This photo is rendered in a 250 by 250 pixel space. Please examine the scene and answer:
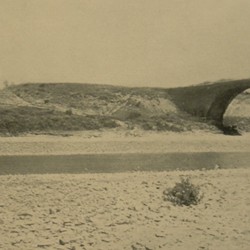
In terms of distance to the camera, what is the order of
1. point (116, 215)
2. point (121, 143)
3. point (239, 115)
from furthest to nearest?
point (239, 115) < point (121, 143) < point (116, 215)

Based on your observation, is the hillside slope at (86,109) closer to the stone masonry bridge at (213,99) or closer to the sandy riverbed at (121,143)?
the stone masonry bridge at (213,99)

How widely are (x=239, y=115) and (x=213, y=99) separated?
5.17 meters

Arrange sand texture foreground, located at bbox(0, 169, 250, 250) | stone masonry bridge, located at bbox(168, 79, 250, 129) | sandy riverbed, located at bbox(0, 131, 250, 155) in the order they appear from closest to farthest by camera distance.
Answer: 1. sand texture foreground, located at bbox(0, 169, 250, 250)
2. sandy riverbed, located at bbox(0, 131, 250, 155)
3. stone masonry bridge, located at bbox(168, 79, 250, 129)

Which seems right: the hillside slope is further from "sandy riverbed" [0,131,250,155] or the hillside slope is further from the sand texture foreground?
the sand texture foreground

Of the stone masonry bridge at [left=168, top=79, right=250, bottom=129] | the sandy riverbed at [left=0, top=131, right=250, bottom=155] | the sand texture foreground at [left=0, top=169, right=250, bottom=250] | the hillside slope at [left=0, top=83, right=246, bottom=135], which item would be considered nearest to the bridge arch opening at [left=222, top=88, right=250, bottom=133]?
the stone masonry bridge at [left=168, top=79, right=250, bottom=129]

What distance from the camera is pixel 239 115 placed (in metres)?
28.8

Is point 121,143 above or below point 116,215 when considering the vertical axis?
above

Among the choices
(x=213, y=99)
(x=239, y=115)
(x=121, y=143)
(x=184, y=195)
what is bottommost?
(x=184, y=195)

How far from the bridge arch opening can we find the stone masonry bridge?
0.73 metres

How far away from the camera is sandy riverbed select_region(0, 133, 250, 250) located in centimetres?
772

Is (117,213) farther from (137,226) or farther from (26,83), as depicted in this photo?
(26,83)

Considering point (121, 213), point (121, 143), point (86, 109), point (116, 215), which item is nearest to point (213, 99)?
point (86, 109)

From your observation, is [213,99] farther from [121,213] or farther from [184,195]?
[121,213]

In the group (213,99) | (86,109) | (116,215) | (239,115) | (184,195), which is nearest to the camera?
(116,215)
